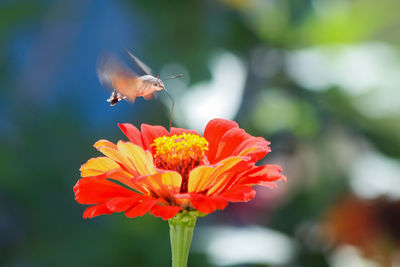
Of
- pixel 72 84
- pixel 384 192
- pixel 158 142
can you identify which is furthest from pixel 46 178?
pixel 158 142

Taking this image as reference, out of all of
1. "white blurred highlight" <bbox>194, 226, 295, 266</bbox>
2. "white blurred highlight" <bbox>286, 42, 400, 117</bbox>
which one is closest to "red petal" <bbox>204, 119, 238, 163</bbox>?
"white blurred highlight" <bbox>194, 226, 295, 266</bbox>

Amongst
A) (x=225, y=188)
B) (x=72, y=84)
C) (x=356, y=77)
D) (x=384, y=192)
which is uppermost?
(x=72, y=84)

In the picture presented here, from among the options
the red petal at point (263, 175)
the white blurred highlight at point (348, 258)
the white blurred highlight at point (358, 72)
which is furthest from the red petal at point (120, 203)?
the white blurred highlight at point (358, 72)

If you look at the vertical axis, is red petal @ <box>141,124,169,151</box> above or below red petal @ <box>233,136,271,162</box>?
above

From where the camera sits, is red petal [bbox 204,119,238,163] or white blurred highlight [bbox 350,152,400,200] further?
white blurred highlight [bbox 350,152,400,200]

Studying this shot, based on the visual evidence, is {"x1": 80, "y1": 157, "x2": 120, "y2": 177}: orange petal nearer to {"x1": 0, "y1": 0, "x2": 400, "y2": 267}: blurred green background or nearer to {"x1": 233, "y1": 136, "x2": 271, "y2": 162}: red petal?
{"x1": 233, "y1": 136, "x2": 271, "y2": 162}: red petal

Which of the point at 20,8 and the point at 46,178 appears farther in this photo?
the point at 20,8

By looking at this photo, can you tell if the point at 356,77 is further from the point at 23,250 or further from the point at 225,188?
the point at 225,188

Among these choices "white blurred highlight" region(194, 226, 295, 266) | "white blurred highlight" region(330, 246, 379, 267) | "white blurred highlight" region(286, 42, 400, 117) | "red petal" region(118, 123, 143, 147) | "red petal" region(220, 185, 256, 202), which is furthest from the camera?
"white blurred highlight" region(286, 42, 400, 117)
